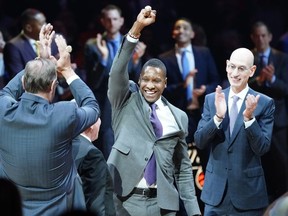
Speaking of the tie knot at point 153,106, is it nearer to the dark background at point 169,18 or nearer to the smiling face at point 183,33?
the smiling face at point 183,33

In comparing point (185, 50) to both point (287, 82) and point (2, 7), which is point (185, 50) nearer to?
point (287, 82)

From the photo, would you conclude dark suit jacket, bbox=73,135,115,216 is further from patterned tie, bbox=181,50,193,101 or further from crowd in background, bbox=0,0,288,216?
crowd in background, bbox=0,0,288,216

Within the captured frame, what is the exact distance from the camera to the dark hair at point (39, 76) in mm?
5852

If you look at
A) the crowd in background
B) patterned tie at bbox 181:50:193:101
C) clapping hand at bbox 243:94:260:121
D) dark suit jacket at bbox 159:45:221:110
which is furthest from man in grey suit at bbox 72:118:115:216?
the crowd in background

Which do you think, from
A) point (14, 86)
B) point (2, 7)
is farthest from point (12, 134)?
point (2, 7)

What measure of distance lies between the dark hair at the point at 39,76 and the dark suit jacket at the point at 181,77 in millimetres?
4547

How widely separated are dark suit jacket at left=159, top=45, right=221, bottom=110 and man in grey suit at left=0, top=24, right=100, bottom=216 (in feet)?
14.6

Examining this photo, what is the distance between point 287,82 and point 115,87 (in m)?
4.35

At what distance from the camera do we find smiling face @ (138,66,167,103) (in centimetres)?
679

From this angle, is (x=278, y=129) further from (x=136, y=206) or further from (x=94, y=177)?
(x=94, y=177)

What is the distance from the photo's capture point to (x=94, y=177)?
6160 mm

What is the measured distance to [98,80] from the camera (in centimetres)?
1031

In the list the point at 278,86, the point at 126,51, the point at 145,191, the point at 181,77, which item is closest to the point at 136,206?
the point at 145,191

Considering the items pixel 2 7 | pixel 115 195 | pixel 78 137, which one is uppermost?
pixel 2 7
